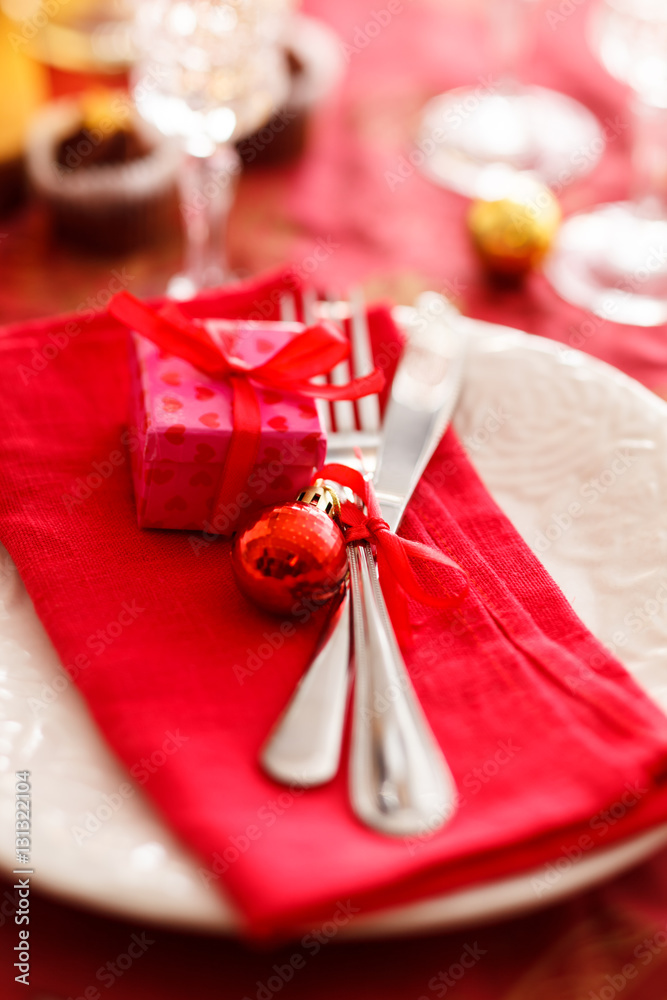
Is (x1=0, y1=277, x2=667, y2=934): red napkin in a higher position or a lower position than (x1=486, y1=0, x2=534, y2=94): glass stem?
lower

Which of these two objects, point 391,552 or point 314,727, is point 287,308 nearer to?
point 391,552

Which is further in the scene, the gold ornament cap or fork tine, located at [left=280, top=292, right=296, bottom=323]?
fork tine, located at [left=280, top=292, right=296, bottom=323]

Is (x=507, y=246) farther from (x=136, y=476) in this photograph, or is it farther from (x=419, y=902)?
(x=419, y=902)

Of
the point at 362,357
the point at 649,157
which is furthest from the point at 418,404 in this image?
the point at 649,157

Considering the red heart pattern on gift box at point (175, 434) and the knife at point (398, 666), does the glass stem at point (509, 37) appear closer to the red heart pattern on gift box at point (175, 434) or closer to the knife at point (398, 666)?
the knife at point (398, 666)

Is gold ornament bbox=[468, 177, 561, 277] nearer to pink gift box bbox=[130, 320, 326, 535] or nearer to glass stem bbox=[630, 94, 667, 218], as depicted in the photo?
glass stem bbox=[630, 94, 667, 218]

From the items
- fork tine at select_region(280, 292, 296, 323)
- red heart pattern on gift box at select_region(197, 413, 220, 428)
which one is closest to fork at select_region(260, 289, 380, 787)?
red heart pattern on gift box at select_region(197, 413, 220, 428)
